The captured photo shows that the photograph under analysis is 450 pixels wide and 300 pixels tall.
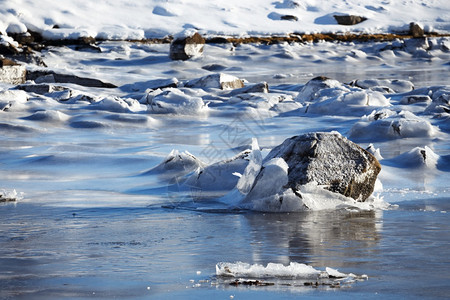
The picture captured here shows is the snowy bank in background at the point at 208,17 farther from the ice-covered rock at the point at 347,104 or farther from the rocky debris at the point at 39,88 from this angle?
the ice-covered rock at the point at 347,104

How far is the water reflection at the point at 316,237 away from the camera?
3002 mm

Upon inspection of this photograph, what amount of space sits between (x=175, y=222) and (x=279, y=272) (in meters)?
1.36

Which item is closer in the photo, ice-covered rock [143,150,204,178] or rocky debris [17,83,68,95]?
ice-covered rock [143,150,204,178]

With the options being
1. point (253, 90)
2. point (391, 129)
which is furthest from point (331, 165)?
point (253, 90)

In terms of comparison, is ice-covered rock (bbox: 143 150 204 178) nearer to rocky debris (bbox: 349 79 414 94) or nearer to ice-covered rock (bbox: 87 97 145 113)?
ice-covered rock (bbox: 87 97 145 113)

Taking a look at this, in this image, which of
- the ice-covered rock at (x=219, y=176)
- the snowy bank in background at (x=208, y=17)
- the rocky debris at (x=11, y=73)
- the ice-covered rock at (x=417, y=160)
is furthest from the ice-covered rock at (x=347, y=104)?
the snowy bank in background at (x=208, y=17)

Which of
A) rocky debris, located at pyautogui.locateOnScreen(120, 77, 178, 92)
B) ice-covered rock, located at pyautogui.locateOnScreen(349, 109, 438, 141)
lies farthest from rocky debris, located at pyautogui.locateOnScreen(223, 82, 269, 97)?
ice-covered rock, located at pyautogui.locateOnScreen(349, 109, 438, 141)

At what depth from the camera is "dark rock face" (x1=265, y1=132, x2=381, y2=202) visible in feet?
13.9

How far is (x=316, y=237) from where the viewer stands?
3438 mm

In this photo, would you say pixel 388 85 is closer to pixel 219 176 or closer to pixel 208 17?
pixel 219 176

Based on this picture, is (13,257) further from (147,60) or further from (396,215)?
(147,60)

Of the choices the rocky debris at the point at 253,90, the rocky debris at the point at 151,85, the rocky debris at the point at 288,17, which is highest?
the rocky debris at the point at 288,17

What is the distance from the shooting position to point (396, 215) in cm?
404

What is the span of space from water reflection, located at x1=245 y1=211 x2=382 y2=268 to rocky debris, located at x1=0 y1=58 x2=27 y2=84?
11.2 m
